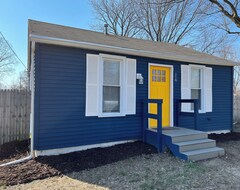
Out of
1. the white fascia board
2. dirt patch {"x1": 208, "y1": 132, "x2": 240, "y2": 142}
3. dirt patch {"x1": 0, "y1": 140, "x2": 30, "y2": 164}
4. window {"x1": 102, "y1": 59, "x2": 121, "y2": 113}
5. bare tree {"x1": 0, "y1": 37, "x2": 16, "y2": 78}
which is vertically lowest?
dirt patch {"x1": 0, "y1": 140, "x2": 30, "y2": 164}

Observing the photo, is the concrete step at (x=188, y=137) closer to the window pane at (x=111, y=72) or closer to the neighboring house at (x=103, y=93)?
the neighboring house at (x=103, y=93)

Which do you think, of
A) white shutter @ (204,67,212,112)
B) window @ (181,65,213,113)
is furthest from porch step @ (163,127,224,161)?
white shutter @ (204,67,212,112)

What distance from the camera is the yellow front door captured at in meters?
6.83

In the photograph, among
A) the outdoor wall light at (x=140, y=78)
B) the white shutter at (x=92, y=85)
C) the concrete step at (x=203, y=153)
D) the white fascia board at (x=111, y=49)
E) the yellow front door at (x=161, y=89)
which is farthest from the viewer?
the yellow front door at (x=161, y=89)

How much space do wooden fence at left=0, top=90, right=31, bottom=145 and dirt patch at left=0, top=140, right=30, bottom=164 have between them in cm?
32

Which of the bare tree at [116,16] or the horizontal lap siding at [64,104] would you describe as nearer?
the horizontal lap siding at [64,104]

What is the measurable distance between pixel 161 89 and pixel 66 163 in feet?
13.1

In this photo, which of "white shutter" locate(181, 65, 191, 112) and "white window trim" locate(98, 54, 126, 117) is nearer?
"white window trim" locate(98, 54, 126, 117)

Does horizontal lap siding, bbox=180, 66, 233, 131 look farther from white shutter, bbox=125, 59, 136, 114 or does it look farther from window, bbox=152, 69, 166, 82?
white shutter, bbox=125, 59, 136, 114

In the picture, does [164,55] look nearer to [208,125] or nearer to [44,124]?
[208,125]

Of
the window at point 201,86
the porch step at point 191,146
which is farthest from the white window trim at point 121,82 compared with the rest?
the window at point 201,86

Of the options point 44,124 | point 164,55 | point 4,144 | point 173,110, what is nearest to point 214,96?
point 173,110

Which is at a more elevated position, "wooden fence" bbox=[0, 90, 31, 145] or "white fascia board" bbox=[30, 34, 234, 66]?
"white fascia board" bbox=[30, 34, 234, 66]

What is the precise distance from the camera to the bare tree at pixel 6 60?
Answer: 23397 millimetres
